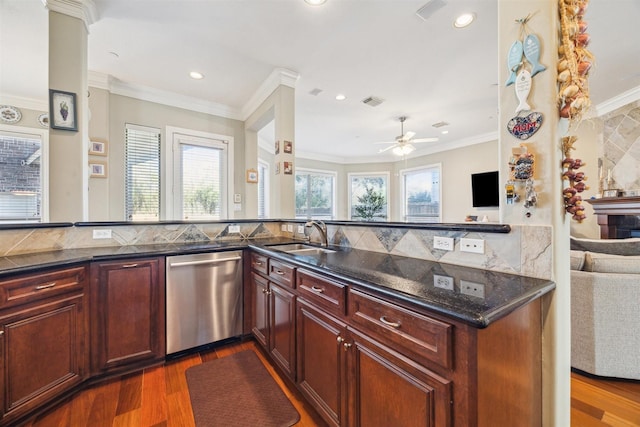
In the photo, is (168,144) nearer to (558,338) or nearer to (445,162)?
(558,338)

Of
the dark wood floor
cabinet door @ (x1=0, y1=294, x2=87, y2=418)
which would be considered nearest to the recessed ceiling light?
the dark wood floor

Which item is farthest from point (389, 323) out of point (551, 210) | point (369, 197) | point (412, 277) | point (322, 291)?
point (369, 197)

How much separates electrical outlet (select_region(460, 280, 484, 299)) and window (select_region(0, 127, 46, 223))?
5.41m

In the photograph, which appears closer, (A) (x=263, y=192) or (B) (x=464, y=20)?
(B) (x=464, y=20)

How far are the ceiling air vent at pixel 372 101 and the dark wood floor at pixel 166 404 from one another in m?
3.82

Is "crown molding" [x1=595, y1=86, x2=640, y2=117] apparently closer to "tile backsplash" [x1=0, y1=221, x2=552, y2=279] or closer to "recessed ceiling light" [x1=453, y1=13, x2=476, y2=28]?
"recessed ceiling light" [x1=453, y1=13, x2=476, y2=28]

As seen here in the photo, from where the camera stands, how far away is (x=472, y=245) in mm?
1393

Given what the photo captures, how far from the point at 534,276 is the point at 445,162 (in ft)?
20.6

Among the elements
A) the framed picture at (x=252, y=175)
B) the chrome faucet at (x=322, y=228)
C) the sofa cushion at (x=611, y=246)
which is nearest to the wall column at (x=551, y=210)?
Answer: the chrome faucet at (x=322, y=228)

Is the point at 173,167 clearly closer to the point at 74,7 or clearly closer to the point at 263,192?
the point at 74,7

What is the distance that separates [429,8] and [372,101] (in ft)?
6.49

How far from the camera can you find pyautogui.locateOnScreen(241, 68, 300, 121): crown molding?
3.22m

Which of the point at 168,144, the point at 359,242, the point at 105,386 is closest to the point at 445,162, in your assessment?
the point at 359,242

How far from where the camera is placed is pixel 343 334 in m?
1.27
